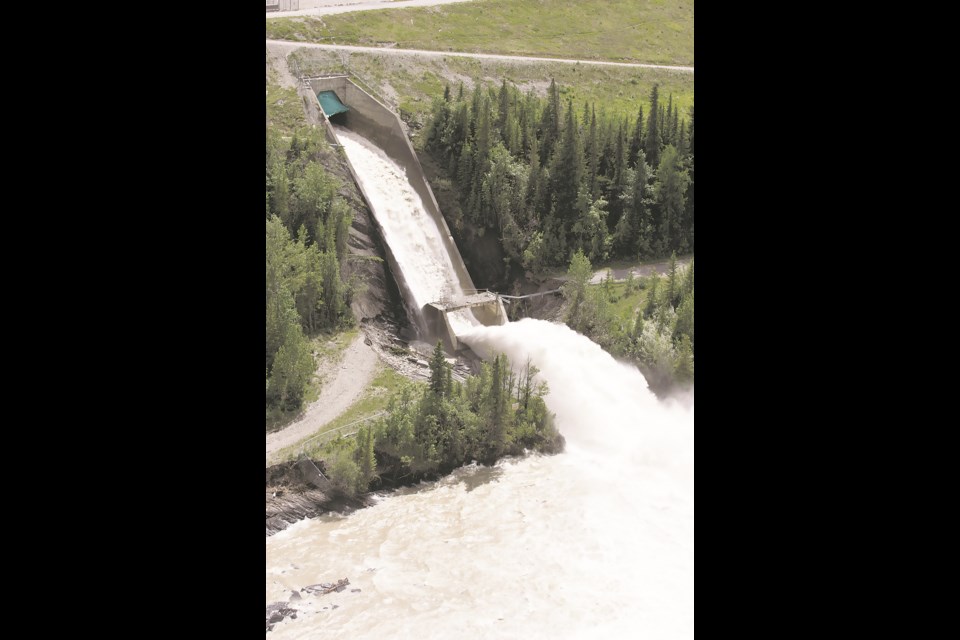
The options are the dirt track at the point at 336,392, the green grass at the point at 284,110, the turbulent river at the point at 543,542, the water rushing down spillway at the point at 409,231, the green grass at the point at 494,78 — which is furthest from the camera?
the green grass at the point at 494,78

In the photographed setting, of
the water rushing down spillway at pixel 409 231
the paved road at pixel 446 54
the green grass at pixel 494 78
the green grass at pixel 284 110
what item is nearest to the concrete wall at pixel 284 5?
the paved road at pixel 446 54

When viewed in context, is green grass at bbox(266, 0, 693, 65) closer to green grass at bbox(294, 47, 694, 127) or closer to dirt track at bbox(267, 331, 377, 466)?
green grass at bbox(294, 47, 694, 127)

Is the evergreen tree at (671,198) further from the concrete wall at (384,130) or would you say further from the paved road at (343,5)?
the paved road at (343,5)

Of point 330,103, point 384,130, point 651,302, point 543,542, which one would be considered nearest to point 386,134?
point 384,130

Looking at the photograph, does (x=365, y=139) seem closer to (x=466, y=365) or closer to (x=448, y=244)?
(x=448, y=244)

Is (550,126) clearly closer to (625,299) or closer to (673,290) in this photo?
(625,299)
